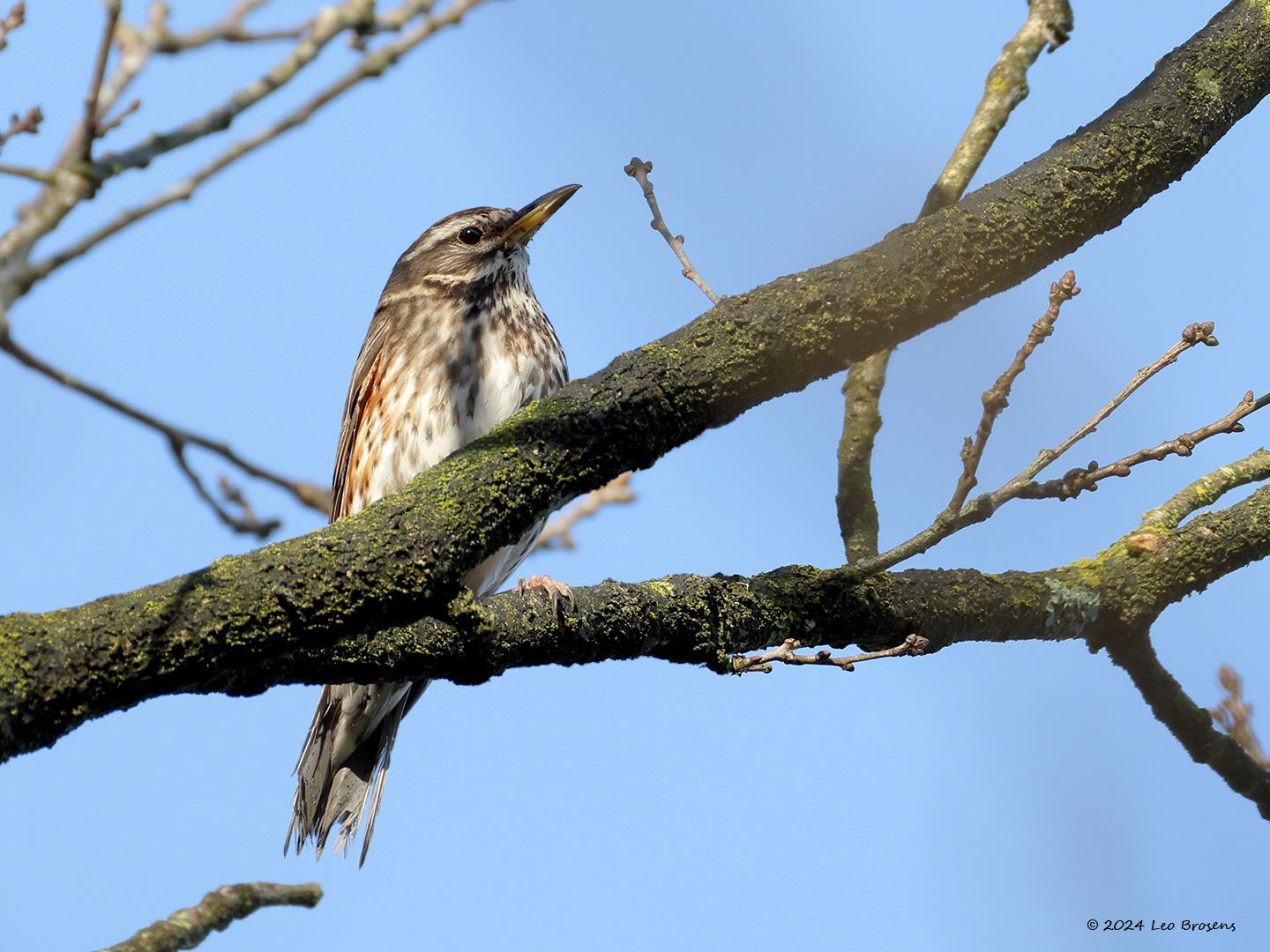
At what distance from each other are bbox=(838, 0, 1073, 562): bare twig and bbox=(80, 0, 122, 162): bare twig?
11.3ft

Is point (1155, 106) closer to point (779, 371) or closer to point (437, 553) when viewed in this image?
point (779, 371)

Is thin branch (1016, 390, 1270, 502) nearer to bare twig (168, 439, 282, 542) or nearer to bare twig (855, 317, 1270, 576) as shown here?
bare twig (855, 317, 1270, 576)

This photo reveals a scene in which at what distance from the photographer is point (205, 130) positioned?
201 cm

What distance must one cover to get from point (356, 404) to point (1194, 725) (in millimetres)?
3776

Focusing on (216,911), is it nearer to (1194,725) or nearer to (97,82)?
(97,82)

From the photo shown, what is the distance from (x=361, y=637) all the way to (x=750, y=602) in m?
1.14

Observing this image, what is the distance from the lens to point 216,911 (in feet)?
9.78

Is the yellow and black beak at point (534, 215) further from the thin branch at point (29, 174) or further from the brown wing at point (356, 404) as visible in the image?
the thin branch at point (29, 174)

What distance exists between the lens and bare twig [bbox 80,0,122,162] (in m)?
1.91

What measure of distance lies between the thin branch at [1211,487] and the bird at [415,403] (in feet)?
7.51

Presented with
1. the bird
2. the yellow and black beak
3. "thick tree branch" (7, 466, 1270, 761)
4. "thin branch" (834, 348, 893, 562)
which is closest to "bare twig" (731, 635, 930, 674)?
"thick tree branch" (7, 466, 1270, 761)

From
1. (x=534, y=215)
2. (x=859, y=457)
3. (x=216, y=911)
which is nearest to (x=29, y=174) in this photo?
(x=216, y=911)

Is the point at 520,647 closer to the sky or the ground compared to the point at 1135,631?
closer to the ground

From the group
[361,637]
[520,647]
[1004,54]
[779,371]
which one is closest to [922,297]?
[779,371]
